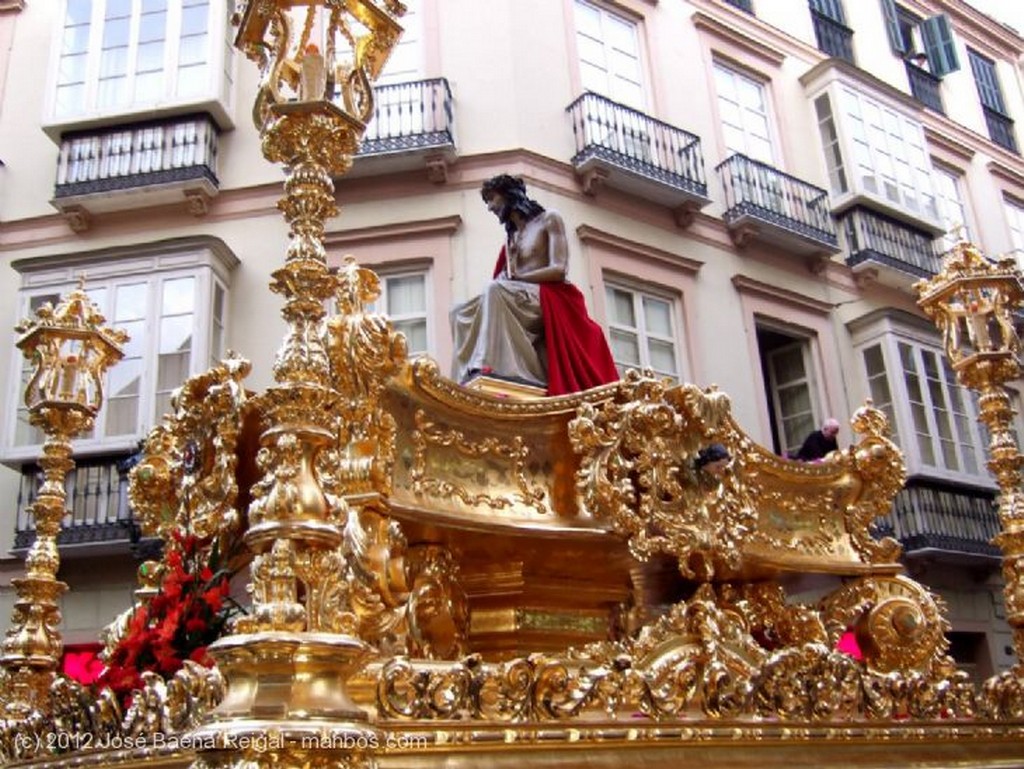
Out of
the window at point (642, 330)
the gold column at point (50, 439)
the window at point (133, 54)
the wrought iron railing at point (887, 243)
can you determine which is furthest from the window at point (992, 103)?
the gold column at point (50, 439)

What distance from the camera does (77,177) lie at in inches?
468

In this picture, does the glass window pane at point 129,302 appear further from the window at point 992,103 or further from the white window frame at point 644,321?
the window at point 992,103

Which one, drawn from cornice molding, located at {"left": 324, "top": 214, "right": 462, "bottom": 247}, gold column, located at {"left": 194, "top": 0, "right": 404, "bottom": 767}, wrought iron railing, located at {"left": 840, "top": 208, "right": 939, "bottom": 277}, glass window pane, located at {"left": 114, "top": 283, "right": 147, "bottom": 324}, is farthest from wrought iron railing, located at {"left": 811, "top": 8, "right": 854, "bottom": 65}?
gold column, located at {"left": 194, "top": 0, "right": 404, "bottom": 767}

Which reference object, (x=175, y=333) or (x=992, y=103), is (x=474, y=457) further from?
(x=992, y=103)

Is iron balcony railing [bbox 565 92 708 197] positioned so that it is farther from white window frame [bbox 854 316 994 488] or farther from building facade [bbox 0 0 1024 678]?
white window frame [bbox 854 316 994 488]

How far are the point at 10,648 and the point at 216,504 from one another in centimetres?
182

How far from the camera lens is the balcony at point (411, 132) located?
11312mm

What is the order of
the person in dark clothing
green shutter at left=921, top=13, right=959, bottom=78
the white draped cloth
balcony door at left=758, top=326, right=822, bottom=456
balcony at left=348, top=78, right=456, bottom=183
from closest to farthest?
the white draped cloth
the person in dark clothing
balcony at left=348, top=78, right=456, bottom=183
balcony door at left=758, top=326, right=822, bottom=456
green shutter at left=921, top=13, right=959, bottom=78

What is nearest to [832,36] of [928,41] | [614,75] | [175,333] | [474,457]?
[928,41]

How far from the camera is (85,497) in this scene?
35.3ft

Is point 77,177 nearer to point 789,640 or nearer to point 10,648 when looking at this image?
point 10,648

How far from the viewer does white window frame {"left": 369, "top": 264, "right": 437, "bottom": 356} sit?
35.8 ft

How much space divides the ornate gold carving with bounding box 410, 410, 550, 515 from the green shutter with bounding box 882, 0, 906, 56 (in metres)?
16.0

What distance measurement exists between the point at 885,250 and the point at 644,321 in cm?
485
